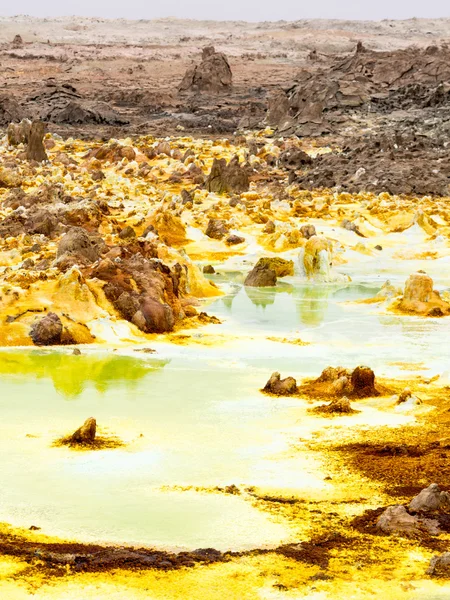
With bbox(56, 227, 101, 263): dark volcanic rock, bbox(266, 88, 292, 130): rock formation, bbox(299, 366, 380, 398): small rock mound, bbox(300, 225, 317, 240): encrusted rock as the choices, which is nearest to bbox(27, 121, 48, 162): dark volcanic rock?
bbox(266, 88, 292, 130): rock formation

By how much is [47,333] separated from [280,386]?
2.40 meters

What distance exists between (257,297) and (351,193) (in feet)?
26.6

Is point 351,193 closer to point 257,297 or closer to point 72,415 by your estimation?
point 257,297

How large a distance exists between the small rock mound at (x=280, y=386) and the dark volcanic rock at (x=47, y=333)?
87.5 inches

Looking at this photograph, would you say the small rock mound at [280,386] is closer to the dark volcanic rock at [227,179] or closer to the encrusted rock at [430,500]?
the encrusted rock at [430,500]

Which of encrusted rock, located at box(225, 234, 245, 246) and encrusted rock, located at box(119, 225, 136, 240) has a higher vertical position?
encrusted rock, located at box(119, 225, 136, 240)

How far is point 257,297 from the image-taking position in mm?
12180

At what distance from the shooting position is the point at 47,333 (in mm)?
9031

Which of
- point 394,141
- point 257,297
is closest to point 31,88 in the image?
point 394,141

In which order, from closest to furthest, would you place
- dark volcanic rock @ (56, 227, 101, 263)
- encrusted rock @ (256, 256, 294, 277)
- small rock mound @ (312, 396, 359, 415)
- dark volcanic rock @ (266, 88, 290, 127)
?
small rock mound @ (312, 396, 359, 415), dark volcanic rock @ (56, 227, 101, 263), encrusted rock @ (256, 256, 294, 277), dark volcanic rock @ (266, 88, 290, 127)

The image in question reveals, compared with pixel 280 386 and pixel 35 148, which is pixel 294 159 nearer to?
pixel 35 148

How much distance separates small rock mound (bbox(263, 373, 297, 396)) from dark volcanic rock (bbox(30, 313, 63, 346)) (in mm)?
2223

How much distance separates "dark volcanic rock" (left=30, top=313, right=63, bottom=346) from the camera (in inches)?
355

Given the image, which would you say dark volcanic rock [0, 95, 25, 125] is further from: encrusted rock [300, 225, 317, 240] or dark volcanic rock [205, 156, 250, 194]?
encrusted rock [300, 225, 317, 240]
